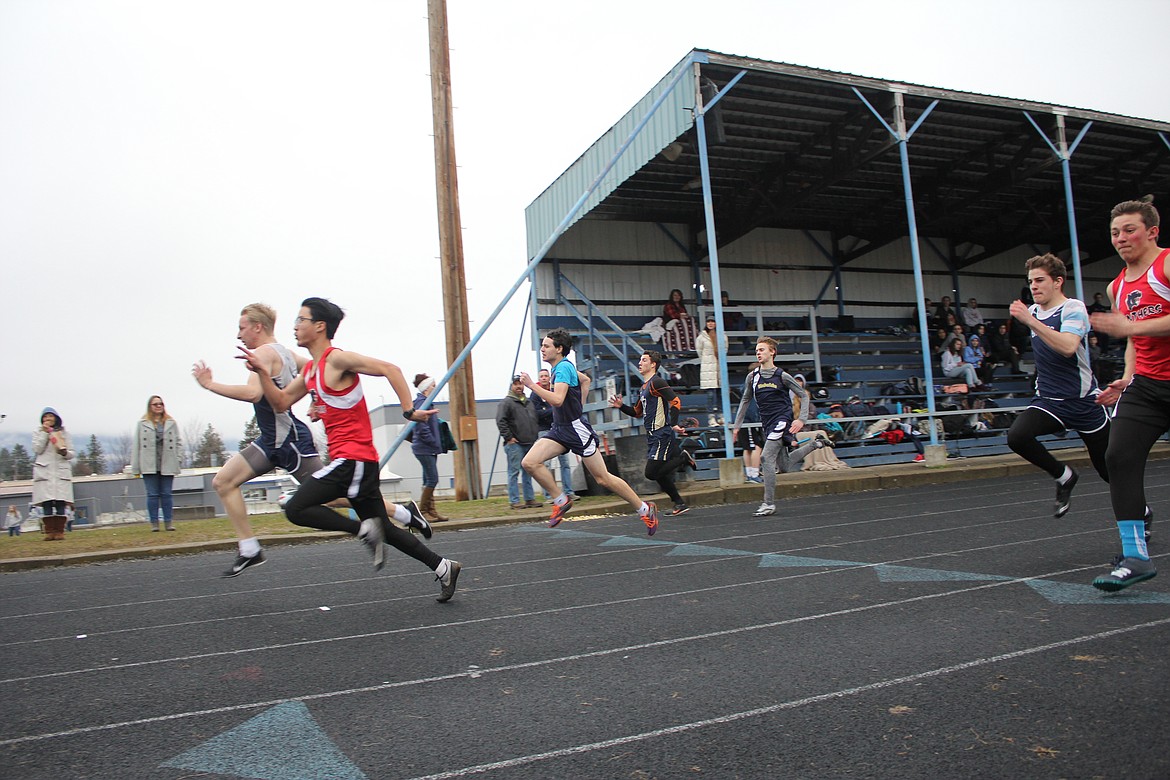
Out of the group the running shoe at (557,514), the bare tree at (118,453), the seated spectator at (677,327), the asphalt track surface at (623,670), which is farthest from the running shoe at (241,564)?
the bare tree at (118,453)

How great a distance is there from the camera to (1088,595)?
480 cm

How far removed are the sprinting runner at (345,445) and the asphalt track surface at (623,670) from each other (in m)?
0.45

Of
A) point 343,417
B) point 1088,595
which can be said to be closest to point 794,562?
point 1088,595

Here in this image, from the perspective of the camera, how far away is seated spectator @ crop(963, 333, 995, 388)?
2068cm

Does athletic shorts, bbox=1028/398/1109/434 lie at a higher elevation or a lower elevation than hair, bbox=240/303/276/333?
lower

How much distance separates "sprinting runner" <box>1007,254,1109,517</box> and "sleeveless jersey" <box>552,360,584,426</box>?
3936 mm

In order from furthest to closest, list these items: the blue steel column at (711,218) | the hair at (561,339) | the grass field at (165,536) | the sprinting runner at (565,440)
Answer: the blue steel column at (711,218), the grass field at (165,536), the sprinting runner at (565,440), the hair at (561,339)

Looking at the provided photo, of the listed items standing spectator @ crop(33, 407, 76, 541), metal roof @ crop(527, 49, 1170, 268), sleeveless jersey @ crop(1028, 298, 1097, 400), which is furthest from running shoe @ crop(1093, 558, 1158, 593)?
standing spectator @ crop(33, 407, 76, 541)

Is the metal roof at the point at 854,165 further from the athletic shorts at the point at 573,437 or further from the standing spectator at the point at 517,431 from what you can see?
the athletic shorts at the point at 573,437

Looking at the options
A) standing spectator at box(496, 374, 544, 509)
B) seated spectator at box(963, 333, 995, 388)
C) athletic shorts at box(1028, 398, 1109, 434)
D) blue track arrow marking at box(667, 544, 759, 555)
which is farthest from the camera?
seated spectator at box(963, 333, 995, 388)

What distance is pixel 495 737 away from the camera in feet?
10.3

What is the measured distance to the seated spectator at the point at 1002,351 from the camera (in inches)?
900

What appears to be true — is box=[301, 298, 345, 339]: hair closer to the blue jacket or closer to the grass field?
the grass field

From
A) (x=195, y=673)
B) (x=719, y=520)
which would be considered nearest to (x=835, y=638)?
(x=195, y=673)
